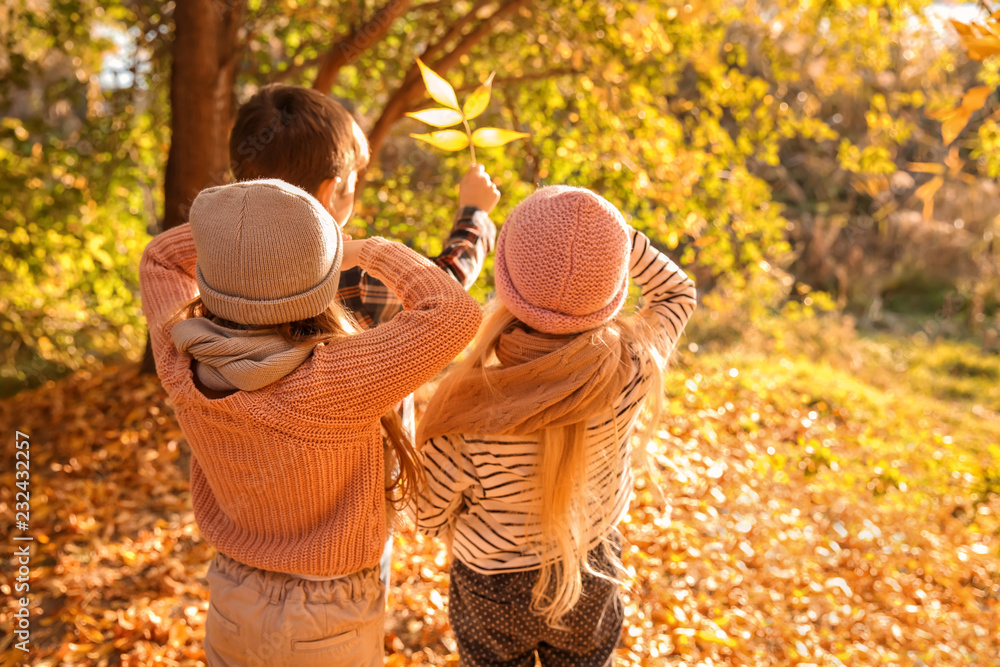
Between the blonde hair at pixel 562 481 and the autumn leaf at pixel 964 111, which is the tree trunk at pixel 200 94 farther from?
the autumn leaf at pixel 964 111

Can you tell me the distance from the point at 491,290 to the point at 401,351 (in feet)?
7.67

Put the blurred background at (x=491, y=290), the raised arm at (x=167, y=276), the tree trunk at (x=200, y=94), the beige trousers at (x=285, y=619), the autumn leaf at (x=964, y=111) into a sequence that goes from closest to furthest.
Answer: the autumn leaf at (x=964, y=111) → the beige trousers at (x=285, y=619) → the raised arm at (x=167, y=276) → the blurred background at (x=491, y=290) → the tree trunk at (x=200, y=94)

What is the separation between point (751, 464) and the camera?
4.91 m

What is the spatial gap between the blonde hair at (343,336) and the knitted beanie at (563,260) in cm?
36

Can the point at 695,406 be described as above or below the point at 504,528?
below

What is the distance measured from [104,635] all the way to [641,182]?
10.3 ft

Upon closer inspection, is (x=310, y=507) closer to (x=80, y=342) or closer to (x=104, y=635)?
(x=104, y=635)

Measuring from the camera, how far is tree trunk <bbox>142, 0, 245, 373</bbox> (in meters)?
3.78

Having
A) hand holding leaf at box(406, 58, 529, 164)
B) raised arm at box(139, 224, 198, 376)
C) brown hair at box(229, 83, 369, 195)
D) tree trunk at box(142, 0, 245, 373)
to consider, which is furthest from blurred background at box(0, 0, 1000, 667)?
raised arm at box(139, 224, 198, 376)

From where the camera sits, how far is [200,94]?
394cm

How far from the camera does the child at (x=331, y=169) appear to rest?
5.48ft

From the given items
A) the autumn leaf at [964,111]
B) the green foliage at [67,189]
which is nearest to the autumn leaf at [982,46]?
the autumn leaf at [964,111]

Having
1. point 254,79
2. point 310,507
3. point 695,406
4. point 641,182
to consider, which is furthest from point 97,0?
point 695,406

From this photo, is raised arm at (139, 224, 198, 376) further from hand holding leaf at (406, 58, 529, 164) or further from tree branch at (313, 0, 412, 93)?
tree branch at (313, 0, 412, 93)
